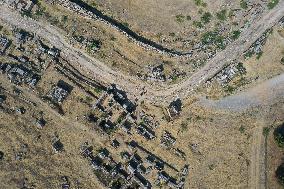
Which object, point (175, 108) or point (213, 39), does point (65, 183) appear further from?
point (213, 39)

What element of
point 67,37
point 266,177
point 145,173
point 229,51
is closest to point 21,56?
point 67,37

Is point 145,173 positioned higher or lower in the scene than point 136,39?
lower

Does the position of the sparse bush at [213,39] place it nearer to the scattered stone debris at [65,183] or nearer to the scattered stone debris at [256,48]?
the scattered stone debris at [256,48]

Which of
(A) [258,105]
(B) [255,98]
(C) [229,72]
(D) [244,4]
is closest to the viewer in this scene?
(A) [258,105]

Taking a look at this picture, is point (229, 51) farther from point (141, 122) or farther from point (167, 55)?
point (141, 122)

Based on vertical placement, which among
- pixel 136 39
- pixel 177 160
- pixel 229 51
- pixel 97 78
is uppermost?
pixel 229 51

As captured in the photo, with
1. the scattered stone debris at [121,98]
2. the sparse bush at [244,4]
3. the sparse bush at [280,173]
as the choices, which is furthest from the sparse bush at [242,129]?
the sparse bush at [244,4]

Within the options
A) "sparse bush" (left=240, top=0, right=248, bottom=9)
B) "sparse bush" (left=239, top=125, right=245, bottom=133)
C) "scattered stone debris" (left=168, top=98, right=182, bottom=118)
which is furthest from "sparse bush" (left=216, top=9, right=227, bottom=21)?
"sparse bush" (left=239, top=125, right=245, bottom=133)

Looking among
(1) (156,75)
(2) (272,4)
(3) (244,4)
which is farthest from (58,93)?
(2) (272,4)

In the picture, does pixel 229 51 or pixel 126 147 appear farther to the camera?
pixel 229 51
